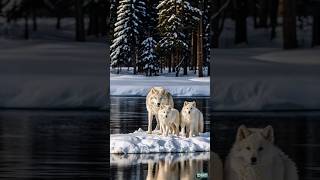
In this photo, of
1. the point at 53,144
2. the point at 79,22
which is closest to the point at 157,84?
the point at 79,22

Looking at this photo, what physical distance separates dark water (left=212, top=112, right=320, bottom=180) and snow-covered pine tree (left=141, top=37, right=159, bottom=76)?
975mm

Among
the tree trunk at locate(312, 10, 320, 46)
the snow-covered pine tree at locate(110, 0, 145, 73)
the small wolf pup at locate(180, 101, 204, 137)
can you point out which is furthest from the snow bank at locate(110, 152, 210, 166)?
the tree trunk at locate(312, 10, 320, 46)

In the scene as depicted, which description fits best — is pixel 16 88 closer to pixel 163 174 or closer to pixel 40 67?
pixel 40 67

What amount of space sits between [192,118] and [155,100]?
0.36 meters

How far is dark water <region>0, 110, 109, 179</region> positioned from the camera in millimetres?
8438

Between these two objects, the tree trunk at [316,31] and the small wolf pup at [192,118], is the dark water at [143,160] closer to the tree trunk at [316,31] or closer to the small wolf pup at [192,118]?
the small wolf pup at [192,118]

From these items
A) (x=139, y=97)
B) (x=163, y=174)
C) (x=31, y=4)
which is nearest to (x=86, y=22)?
(x=31, y=4)

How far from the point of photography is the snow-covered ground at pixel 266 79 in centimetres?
859

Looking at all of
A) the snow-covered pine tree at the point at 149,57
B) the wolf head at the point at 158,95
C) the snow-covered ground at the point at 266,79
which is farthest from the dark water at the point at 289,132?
the snow-covered pine tree at the point at 149,57

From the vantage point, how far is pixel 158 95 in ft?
25.8

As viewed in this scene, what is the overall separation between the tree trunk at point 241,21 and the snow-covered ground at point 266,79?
0.12 m

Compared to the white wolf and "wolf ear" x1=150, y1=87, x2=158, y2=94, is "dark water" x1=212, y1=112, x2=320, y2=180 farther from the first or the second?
"wolf ear" x1=150, y1=87, x2=158, y2=94

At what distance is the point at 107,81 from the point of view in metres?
8.41

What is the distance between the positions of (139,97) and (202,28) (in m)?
0.81
